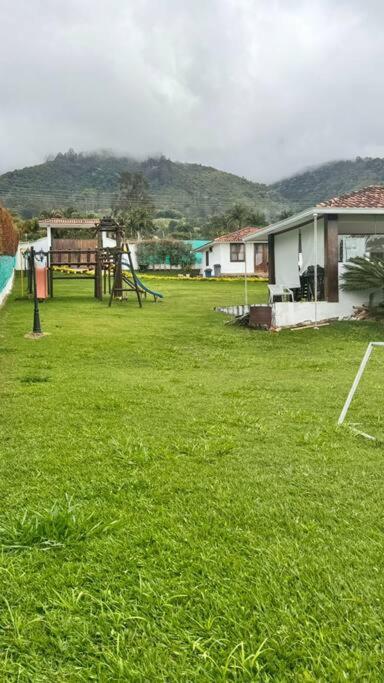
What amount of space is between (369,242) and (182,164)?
107 meters

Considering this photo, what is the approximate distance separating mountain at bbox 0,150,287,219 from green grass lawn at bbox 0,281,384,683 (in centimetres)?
8490

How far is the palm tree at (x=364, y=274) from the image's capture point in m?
14.9

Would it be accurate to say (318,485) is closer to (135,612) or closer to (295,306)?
(135,612)

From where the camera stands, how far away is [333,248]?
15.5 m

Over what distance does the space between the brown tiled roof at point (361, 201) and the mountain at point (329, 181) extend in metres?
70.0

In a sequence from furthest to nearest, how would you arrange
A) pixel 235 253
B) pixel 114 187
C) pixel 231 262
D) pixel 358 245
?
pixel 114 187 → pixel 231 262 → pixel 235 253 → pixel 358 245

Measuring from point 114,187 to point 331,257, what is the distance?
3743 inches

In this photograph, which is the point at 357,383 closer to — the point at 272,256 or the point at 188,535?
the point at 188,535

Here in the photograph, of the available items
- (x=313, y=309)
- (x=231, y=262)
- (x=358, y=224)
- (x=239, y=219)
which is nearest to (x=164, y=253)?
(x=231, y=262)

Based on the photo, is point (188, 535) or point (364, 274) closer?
Answer: point (188, 535)

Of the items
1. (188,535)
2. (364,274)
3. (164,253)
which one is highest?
(164,253)

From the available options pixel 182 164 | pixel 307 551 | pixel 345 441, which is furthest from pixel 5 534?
pixel 182 164

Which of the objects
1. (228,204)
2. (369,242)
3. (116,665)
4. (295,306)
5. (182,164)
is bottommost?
(116,665)

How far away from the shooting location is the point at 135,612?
7.57 feet
